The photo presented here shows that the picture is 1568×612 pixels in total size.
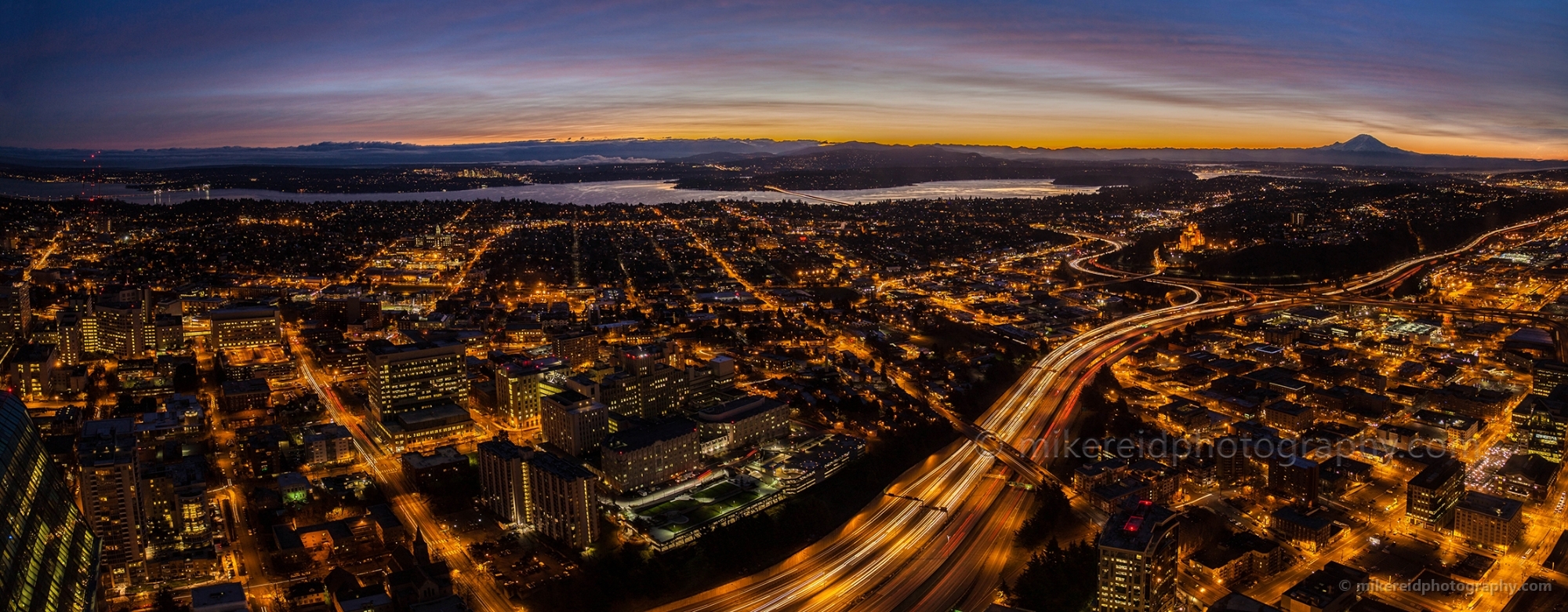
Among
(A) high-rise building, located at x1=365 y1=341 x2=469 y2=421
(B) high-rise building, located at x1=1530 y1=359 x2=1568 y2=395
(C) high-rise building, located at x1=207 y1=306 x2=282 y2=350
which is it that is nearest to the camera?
(A) high-rise building, located at x1=365 y1=341 x2=469 y2=421

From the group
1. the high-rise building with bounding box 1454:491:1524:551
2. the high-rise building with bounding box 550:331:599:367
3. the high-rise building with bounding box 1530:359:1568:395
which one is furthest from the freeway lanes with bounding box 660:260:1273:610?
the high-rise building with bounding box 1530:359:1568:395

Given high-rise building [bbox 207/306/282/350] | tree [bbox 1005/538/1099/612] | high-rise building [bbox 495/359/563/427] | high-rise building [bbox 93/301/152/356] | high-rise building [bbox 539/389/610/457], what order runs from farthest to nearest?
high-rise building [bbox 207/306/282/350], high-rise building [bbox 93/301/152/356], high-rise building [bbox 495/359/563/427], high-rise building [bbox 539/389/610/457], tree [bbox 1005/538/1099/612]

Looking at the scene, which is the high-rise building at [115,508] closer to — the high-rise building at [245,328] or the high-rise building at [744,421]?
the high-rise building at [744,421]

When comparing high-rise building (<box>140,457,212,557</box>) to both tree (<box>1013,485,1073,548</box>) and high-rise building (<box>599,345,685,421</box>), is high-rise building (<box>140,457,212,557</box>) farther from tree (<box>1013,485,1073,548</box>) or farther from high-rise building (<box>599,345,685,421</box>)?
tree (<box>1013,485,1073,548</box>)

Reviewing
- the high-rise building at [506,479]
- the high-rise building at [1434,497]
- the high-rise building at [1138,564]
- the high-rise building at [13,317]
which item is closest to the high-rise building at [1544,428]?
the high-rise building at [1434,497]

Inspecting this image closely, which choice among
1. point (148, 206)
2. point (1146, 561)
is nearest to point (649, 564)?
point (1146, 561)

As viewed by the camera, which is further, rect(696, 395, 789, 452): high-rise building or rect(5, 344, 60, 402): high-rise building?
rect(5, 344, 60, 402): high-rise building
